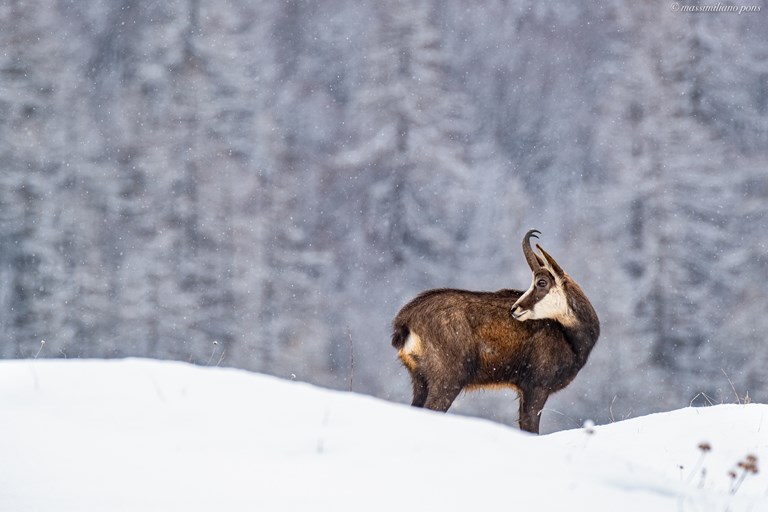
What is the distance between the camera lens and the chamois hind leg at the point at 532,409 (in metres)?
7.33

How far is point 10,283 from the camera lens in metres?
16.1

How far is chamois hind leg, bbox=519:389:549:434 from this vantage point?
733cm

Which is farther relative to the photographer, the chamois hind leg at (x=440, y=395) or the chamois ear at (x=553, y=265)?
the chamois ear at (x=553, y=265)

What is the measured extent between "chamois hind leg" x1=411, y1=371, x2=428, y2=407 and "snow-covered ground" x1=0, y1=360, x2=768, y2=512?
361 centimetres

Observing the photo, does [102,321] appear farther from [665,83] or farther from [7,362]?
[7,362]

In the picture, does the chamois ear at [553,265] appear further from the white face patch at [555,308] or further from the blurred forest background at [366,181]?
the blurred forest background at [366,181]

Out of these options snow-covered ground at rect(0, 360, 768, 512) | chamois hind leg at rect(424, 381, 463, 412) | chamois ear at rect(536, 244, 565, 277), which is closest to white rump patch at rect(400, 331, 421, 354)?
chamois hind leg at rect(424, 381, 463, 412)

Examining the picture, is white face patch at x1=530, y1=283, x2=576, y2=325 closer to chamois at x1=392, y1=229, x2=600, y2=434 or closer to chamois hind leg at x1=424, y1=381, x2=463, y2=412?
chamois at x1=392, y1=229, x2=600, y2=434

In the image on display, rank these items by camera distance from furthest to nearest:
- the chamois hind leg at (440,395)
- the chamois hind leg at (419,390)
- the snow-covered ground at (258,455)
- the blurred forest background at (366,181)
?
the blurred forest background at (366,181)
the chamois hind leg at (419,390)
the chamois hind leg at (440,395)
the snow-covered ground at (258,455)

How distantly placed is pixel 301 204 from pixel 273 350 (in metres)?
2.50

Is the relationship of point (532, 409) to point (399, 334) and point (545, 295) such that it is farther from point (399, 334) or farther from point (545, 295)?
point (399, 334)

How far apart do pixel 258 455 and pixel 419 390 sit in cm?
452

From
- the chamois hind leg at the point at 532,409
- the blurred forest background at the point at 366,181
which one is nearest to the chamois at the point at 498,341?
the chamois hind leg at the point at 532,409

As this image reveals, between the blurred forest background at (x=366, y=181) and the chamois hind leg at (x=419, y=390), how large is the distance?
7.51 m
